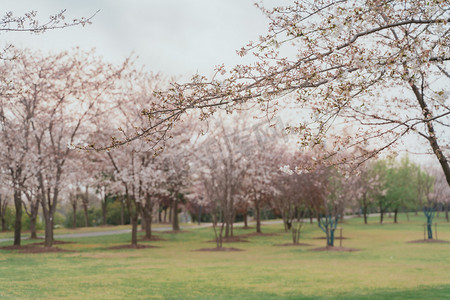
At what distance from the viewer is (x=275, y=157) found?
33.9 m

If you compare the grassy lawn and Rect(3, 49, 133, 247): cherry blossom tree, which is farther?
Rect(3, 49, 133, 247): cherry blossom tree

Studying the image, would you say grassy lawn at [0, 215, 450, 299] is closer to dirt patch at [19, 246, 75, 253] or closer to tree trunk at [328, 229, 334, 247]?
dirt patch at [19, 246, 75, 253]

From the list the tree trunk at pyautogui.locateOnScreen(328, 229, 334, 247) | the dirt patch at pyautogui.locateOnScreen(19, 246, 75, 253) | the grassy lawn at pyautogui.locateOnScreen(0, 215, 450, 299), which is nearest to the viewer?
the grassy lawn at pyautogui.locateOnScreen(0, 215, 450, 299)

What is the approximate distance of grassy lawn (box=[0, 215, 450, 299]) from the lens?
11.2m

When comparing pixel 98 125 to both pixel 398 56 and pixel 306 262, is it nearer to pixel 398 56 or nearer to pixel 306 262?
pixel 306 262

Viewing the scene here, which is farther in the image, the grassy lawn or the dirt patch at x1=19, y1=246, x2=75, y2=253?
the dirt patch at x1=19, y1=246, x2=75, y2=253

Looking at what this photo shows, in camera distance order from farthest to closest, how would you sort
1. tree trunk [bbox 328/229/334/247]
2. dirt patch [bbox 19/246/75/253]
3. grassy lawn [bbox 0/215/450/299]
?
tree trunk [bbox 328/229/334/247] → dirt patch [bbox 19/246/75/253] → grassy lawn [bbox 0/215/450/299]

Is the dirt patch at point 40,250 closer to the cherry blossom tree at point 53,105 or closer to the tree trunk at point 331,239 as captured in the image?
the cherry blossom tree at point 53,105

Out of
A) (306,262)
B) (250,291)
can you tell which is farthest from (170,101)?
(306,262)

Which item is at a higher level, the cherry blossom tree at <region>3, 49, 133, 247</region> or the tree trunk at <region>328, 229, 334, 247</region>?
the cherry blossom tree at <region>3, 49, 133, 247</region>

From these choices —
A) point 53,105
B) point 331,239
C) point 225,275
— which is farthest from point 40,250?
point 331,239

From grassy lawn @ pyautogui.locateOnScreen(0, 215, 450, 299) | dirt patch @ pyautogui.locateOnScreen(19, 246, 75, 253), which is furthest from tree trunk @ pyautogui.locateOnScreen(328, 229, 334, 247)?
dirt patch @ pyautogui.locateOnScreen(19, 246, 75, 253)

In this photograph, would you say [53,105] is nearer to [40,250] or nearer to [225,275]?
[40,250]

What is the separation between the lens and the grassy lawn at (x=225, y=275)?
1120 centimetres
